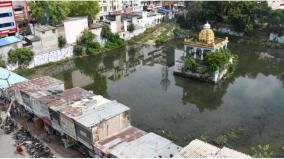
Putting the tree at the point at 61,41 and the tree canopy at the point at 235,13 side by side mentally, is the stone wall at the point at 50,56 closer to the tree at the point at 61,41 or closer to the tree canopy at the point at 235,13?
the tree at the point at 61,41

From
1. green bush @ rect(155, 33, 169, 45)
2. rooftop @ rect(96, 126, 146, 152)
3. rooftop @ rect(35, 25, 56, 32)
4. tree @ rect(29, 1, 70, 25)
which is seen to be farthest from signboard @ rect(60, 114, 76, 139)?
green bush @ rect(155, 33, 169, 45)

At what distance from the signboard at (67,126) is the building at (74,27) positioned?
22267 millimetres

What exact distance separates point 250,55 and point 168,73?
1154cm

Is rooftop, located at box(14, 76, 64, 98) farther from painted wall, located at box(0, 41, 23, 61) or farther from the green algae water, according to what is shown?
painted wall, located at box(0, 41, 23, 61)

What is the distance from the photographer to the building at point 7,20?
40.0 m

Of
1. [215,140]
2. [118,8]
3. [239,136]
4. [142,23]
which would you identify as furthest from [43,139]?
[118,8]

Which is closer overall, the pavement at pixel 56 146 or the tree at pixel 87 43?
the pavement at pixel 56 146

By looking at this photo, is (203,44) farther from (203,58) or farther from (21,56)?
(21,56)

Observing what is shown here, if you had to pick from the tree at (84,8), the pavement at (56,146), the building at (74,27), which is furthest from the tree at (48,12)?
the pavement at (56,146)

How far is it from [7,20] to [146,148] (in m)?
30.6

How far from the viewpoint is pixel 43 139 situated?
21.6m

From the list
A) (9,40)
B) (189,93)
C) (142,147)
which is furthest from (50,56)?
(142,147)

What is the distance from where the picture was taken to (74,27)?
1603 inches

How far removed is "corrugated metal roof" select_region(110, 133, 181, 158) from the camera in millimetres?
16547
